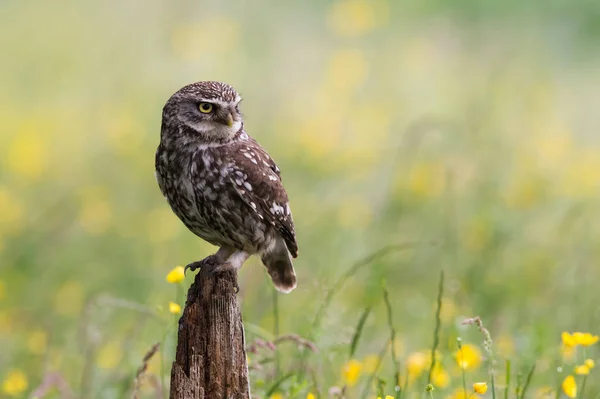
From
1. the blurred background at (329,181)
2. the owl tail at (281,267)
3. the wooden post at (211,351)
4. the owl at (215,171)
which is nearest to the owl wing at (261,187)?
the owl at (215,171)

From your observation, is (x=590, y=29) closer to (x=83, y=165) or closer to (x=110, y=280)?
(x=83, y=165)

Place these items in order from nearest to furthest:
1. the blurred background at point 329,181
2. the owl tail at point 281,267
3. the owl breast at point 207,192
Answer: the owl breast at point 207,192, the owl tail at point 281,267, the blurred background at point 329,181

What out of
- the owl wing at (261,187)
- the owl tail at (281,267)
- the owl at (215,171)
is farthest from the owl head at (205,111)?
the owl tail at (281,267)

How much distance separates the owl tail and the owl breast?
1.17 feet

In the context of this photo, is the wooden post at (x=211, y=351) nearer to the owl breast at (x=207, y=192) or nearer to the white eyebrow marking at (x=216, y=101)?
the owl breast at (x=207, y=192)

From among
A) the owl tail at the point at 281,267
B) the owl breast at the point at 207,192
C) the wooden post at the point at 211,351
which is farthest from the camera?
the owl tail at the point at 281,267

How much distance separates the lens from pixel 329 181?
29.3 ft

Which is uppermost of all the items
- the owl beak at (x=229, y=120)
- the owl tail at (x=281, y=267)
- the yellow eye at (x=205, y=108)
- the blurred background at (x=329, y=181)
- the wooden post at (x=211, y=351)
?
the blurred background at (x=329, y=181)

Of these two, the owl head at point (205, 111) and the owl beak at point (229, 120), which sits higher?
the owl head at point (205, 111)

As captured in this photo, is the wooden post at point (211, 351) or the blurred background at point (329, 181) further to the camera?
the blurred background at point (329, 181)

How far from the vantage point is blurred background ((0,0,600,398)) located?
17.6 ft

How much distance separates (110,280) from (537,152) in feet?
13.4

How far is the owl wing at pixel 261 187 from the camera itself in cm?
453

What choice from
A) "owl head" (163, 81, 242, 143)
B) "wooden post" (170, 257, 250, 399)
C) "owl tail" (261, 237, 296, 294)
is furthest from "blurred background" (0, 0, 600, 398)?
"owl head" (163, 81, 242, 143)
